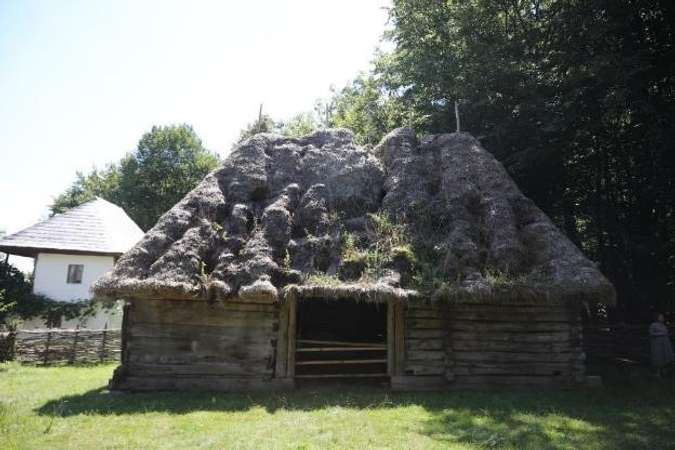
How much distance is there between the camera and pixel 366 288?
32.6 feet

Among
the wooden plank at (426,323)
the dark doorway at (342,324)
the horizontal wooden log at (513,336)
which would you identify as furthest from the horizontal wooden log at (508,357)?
the dark doorway at (342,324)

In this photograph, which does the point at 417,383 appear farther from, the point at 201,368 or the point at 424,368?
the point at 201,368

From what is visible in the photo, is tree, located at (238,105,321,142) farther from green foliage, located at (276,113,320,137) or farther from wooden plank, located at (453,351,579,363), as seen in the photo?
→ wooden plank, located at (453,351,579,363)

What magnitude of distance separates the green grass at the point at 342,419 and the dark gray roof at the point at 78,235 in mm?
11200

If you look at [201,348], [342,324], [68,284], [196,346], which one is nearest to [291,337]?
[201,348]

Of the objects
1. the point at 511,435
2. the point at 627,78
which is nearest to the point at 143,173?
the point at 627,78

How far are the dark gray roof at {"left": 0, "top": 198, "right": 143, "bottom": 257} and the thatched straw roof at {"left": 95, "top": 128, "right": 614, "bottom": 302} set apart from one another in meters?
11.8

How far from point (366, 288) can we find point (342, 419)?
2.73m

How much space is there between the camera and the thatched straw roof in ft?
32.9

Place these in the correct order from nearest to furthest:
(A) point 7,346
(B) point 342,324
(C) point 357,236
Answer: (C) point 357,236
(A) point 7,346
(B) point 342,324

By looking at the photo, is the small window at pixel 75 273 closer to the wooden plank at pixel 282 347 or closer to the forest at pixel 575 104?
the forest at pixel 575 104

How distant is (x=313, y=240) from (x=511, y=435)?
19.6ft

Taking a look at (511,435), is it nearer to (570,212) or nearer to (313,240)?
(313,240)

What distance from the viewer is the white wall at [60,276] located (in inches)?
827
